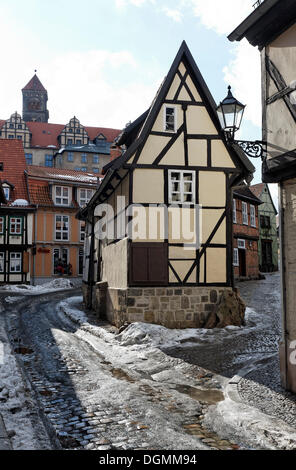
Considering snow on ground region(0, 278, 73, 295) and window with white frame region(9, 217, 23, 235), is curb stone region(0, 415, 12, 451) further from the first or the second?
window with white frame region(9, 217, 23, 235)

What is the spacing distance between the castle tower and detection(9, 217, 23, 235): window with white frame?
5623 centimetres

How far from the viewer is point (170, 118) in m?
14.4

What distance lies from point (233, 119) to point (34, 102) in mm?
84603

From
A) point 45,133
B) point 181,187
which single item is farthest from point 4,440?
point 45,133

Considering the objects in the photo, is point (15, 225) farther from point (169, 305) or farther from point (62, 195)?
point (169, 305)

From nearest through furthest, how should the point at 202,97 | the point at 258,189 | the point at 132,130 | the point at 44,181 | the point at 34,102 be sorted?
the point at 202,97 < the point at 132,130 < the point at 44,181 < the point at 258,189 < the point at 34,102

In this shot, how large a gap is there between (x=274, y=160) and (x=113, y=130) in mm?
63307

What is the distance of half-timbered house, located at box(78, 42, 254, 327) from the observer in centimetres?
1347

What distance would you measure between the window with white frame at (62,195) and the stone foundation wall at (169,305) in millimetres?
24591

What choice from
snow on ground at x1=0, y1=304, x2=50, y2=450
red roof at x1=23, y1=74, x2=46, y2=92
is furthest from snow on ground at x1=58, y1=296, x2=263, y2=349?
red roof at x1=23, y1=74, x2=46, y2=92

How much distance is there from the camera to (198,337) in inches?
481

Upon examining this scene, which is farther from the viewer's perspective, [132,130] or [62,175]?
[62,175]

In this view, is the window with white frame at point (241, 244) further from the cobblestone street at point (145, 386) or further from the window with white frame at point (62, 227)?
the cobblestone street at point (145, 386)

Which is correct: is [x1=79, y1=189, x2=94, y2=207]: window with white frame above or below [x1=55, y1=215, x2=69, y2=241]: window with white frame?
above
